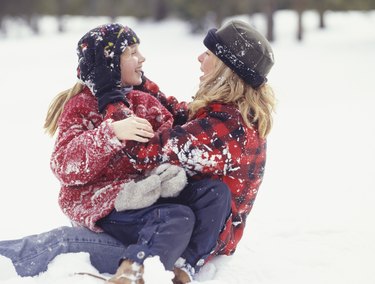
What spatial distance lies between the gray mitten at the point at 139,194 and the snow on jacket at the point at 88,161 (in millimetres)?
101

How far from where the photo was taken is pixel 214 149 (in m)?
2.69

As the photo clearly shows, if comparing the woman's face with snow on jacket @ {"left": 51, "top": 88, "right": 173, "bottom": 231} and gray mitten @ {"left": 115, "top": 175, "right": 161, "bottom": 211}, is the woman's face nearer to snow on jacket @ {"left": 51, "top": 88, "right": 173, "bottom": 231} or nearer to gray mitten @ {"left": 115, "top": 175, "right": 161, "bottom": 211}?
snow on jacket @ {"left": 51, "top": 88, "right": 173, "bottom": 231}

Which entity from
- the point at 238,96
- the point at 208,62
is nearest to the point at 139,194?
the point at 238,96

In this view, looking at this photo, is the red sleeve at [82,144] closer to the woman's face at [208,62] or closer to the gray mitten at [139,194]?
the gray mitten at [139,194]

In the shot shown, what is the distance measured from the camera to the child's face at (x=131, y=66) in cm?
299

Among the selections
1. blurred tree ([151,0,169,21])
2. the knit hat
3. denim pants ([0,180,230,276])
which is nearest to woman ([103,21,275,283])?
the knit hat

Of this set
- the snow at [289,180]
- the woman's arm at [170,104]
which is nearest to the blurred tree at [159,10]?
the snow at [289,180]

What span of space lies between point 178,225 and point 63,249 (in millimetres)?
648

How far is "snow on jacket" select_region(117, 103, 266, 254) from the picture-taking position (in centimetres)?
268

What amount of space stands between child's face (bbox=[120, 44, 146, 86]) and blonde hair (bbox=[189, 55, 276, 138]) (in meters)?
0.38

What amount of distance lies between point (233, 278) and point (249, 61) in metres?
1.18

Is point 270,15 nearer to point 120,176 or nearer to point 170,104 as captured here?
point 170,104

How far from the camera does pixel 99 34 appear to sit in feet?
9.57

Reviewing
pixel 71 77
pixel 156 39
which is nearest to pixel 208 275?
pixel 71 77
